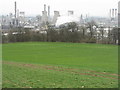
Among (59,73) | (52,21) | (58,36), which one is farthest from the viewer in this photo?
(52,21)

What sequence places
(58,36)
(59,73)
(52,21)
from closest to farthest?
(59,73), (58,36), (52,21)

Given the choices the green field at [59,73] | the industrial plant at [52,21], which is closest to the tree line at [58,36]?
the industrial plant at [52,21]

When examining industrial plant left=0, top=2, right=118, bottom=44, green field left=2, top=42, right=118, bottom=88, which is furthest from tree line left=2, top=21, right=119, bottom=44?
green field left=2, top=42, right=118, bottom=88

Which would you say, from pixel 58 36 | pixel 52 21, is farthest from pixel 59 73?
pixel 52 21

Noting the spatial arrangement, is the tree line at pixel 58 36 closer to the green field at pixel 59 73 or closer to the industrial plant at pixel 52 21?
the industrial plant at pixel 52 21

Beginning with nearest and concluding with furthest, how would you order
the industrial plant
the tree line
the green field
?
the green field → the tree line → the industrial plant

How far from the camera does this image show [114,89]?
9.39m

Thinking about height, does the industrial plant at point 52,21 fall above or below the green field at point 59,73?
above

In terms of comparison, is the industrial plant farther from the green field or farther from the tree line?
the green field

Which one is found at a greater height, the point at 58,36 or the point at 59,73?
the point at 58,36

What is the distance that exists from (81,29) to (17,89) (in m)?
55.8

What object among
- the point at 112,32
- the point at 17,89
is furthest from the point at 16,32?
the point at 17,89

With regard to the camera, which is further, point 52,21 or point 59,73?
point 52,21

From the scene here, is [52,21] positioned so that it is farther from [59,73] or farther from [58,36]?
[59,73]
